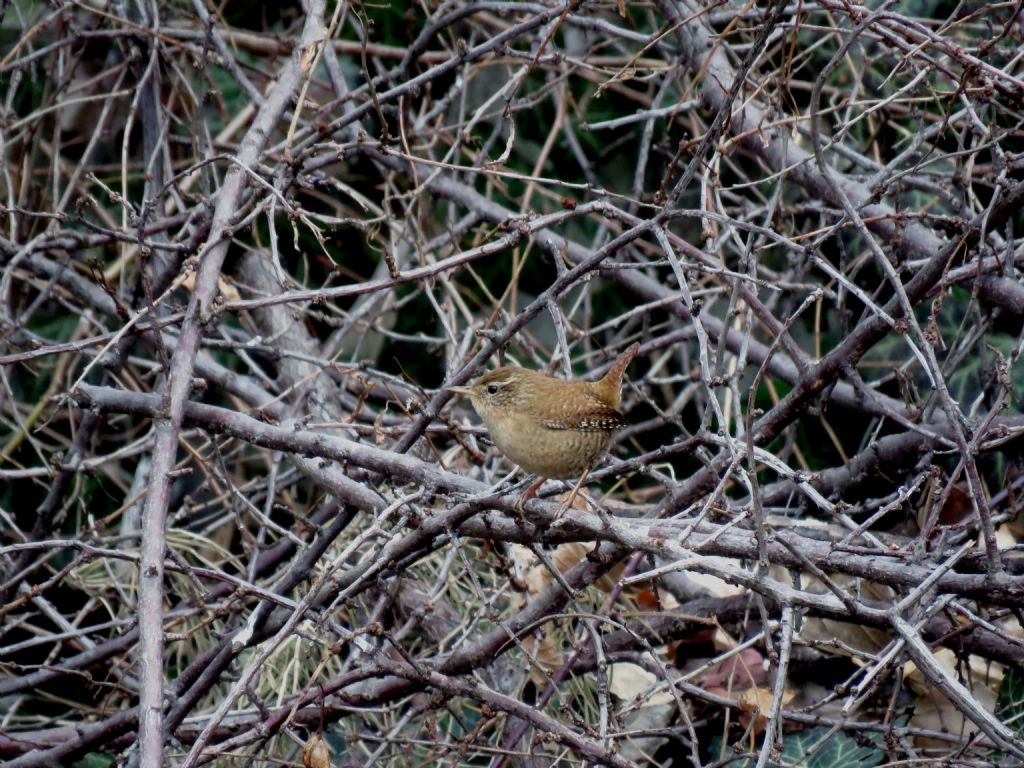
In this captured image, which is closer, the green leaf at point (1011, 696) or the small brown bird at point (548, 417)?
the small brown bird at point (548, 417)

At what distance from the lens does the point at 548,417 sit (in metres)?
3.05

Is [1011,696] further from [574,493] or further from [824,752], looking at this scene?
[574,493]

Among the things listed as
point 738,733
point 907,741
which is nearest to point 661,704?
point 738,733

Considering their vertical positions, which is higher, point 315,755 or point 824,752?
point 315,755

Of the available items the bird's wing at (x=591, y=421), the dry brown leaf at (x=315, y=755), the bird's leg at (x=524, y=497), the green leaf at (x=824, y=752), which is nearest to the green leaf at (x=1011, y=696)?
the green leaf at (x=824, y=752)

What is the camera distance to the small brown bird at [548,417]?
9.77 feet

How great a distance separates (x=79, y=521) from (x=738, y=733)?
259 cm

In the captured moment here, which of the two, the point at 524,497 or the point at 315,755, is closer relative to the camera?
the point at 315,755

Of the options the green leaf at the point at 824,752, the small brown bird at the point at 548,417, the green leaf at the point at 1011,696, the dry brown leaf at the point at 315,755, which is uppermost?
the small brown bird at the point at 548,417

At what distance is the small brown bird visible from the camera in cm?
298

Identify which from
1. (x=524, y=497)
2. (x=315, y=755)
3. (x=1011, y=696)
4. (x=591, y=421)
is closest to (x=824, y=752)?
(x=1011, y=696)

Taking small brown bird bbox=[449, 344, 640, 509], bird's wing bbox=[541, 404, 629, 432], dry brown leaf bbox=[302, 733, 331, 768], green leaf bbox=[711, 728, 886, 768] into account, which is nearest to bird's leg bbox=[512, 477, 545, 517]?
small brown bird bbox=[449, 344, 640, 509]

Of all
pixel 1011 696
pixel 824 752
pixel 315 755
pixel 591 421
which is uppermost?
pixel 591 421

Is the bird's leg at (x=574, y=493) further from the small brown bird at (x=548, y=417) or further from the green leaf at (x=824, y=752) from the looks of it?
the green leaf at (x=824, y=752)
